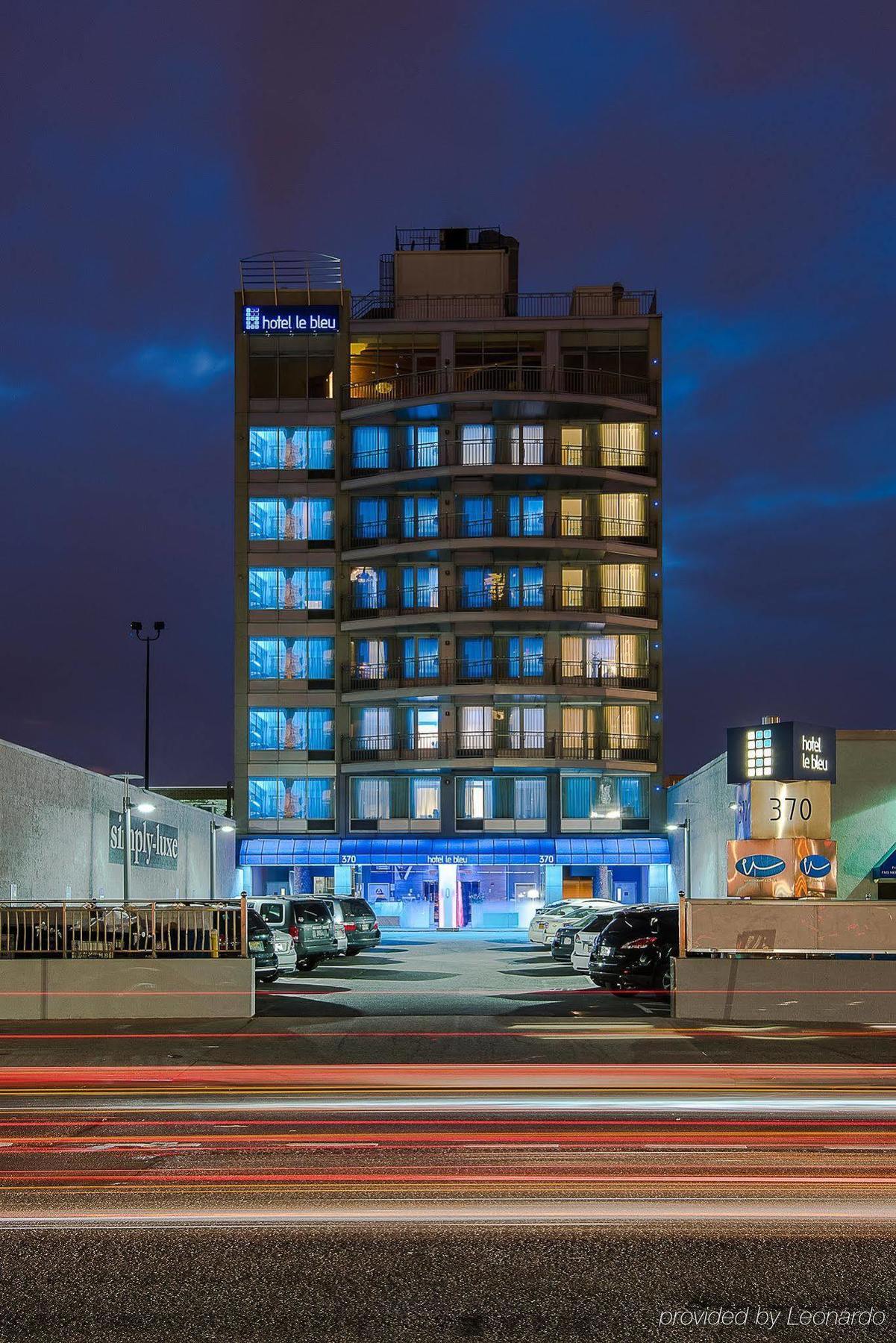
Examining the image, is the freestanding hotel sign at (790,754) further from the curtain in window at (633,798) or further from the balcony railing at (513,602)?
the curtain in window at (633,798)

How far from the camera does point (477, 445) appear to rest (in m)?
63.6

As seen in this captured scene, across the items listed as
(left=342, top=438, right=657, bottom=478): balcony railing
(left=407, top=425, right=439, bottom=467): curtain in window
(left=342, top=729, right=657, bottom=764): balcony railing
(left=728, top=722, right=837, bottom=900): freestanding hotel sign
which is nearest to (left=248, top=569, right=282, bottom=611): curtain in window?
(left=342, top=438, right=657, bottom=478): balcony railing

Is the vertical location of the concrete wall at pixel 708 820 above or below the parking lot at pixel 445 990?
above

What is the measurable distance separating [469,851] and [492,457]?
19343 millimetres

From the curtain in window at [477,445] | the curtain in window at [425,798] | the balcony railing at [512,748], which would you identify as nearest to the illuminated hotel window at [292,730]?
the balcony railing at [512,748]

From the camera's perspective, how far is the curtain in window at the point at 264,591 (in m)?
63.9

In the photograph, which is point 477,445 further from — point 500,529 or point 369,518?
point 369,518

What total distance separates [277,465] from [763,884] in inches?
1486

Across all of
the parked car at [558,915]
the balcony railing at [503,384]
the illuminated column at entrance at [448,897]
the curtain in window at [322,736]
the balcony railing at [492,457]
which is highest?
the balcony railing at [503,384]

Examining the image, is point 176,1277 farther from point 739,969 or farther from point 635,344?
point 635,344

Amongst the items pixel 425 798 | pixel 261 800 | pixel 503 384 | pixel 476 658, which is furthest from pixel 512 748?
pixel 503 384

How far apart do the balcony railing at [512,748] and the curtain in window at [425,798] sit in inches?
76.1

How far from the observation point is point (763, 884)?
34.7 metres

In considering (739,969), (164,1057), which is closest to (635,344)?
(739,969)
